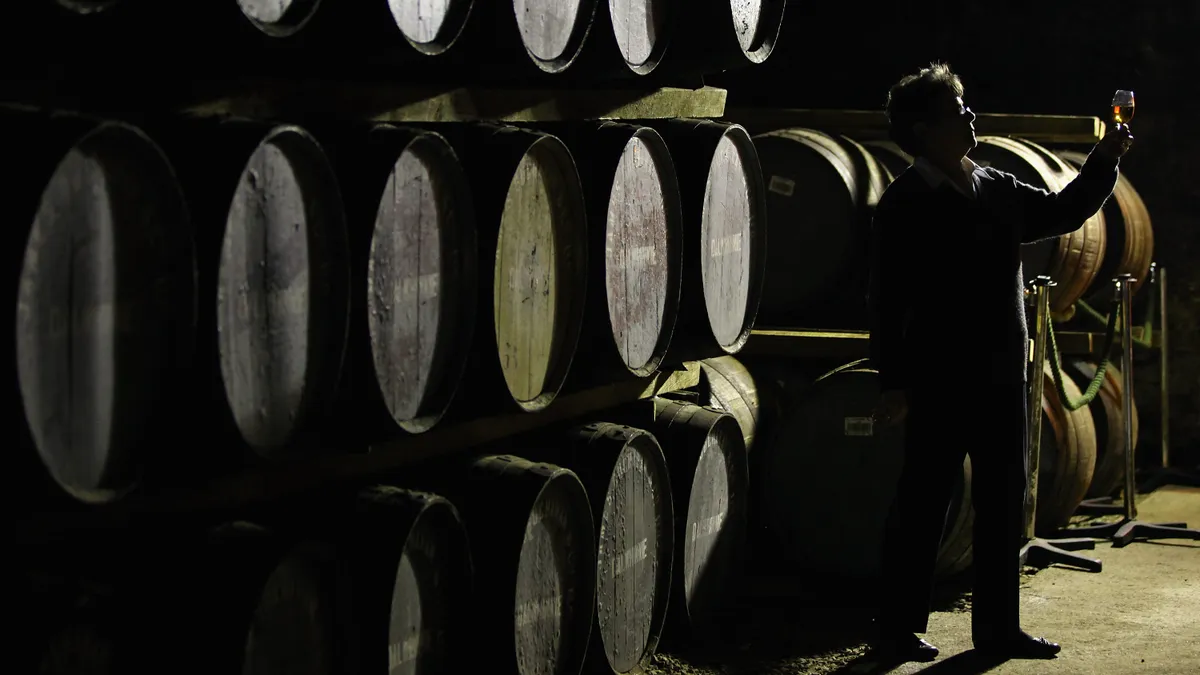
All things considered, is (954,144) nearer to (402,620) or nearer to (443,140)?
(443,140)

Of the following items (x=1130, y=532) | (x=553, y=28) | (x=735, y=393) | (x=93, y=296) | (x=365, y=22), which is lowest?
(x=1130, y=532)

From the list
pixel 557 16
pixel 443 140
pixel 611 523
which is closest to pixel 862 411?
pixel 611 523

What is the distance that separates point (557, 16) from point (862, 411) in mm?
2313

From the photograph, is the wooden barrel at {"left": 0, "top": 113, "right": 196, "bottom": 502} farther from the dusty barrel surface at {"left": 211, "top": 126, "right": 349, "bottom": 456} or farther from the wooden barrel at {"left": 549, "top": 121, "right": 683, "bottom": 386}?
the wooden barrel at {"left": 549, "top": 121, "right": 683, "bottom": 386}

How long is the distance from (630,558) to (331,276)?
1.58 metres

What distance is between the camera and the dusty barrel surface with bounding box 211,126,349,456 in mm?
2488

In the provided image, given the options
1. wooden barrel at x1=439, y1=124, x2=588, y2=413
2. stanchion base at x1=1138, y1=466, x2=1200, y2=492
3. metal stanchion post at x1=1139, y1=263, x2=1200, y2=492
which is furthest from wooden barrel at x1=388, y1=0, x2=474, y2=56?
stanchion base at x1=1138, y1=466, x2=1200, y2=492

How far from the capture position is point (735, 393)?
5.43 m

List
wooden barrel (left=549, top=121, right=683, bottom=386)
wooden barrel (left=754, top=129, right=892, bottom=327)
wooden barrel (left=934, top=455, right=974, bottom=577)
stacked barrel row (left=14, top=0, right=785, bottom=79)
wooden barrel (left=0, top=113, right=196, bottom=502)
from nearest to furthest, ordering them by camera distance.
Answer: wooden barrel (left=0, top=113, right=196, bottom=502) → stacked barrel row (left=14, top=0, right=785, bottom=79) → wooden barrel (left=549, top=121, right=683, bottom=386) → wooden barrel (left=934, top=455, right=974, bottom=577) → wooden barrel (left=754, top=129, right=892, bottom=327)

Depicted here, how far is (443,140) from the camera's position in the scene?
2961 millimetres

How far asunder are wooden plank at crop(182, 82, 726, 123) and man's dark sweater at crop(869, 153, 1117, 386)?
0.76 meters

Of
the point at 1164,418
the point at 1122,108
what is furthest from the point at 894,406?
the point at 1164,418

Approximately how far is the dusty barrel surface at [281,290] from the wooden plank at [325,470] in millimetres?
118

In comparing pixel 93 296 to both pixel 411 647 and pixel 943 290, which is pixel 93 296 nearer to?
pixel 411 647
